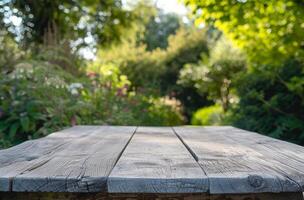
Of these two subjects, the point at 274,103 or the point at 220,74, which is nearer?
the point at 274,103

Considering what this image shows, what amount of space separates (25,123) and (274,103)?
8.15ft

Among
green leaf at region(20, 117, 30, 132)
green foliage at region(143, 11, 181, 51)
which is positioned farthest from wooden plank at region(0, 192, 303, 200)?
green foliage at region(143, 11, 181, 51)

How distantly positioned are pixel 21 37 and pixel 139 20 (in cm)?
277

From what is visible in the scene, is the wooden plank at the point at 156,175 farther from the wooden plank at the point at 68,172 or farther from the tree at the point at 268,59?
the tree at the point at 268,59

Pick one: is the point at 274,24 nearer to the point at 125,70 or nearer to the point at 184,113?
the point at 125,70

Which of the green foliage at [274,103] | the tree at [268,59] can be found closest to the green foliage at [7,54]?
the tree at [268,59]

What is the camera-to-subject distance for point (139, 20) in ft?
29.8

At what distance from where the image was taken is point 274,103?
4.20m

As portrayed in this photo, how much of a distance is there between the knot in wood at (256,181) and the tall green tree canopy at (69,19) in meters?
5.78

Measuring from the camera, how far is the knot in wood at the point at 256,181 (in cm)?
98

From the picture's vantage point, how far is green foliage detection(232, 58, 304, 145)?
13.5ft

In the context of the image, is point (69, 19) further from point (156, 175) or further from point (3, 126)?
point (156, 175)

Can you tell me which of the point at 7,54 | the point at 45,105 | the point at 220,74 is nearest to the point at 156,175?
the point at 45,105

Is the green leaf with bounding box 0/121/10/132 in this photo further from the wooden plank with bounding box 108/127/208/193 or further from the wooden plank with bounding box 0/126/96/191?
the wooden plank with bounding box 108/127/208/193
